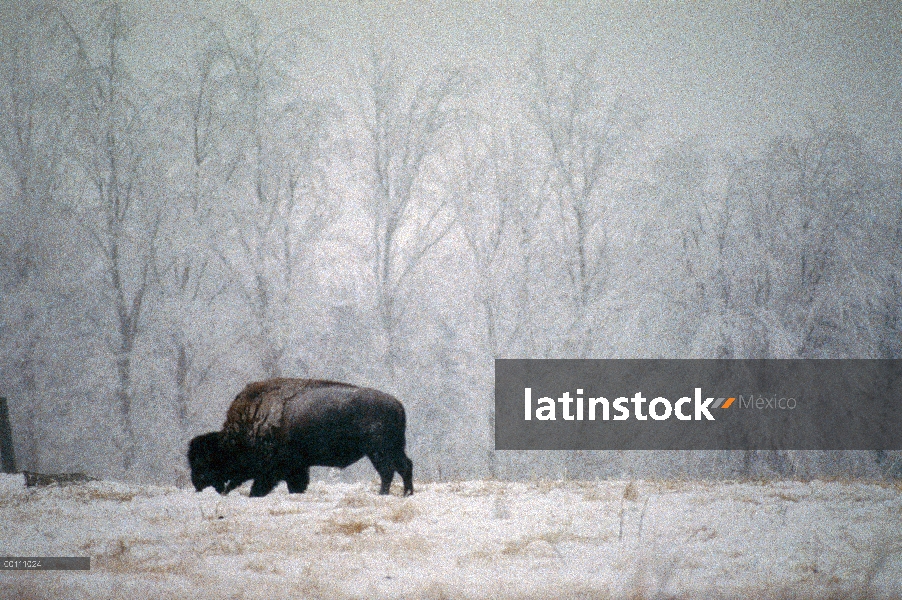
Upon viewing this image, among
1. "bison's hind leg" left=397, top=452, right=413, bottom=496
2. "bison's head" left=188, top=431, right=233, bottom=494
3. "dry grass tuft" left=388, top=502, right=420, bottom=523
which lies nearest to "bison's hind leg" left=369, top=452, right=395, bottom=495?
"bison's hind leg" left=397, top=452, right=413, bottom=496

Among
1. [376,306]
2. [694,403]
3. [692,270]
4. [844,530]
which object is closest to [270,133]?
[376,306]

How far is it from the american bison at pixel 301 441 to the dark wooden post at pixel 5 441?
224 inches

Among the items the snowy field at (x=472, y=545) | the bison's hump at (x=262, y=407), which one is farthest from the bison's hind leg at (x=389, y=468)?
the bison's hump at (x=262, y=407)

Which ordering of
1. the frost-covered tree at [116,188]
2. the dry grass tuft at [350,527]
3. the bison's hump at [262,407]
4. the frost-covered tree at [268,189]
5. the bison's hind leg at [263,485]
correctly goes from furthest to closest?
1. the frost-covered tree at [268,189]
2. the frost-covered tree at [116,188]
3. the bison's hump at [262,407]
4. the bison's hind leg at [263,485]
5. the dry grass tuft at [350,527]

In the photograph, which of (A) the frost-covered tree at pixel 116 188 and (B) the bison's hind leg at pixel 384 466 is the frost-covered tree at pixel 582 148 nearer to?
(B) the bison's hind leg at pixel 384 466

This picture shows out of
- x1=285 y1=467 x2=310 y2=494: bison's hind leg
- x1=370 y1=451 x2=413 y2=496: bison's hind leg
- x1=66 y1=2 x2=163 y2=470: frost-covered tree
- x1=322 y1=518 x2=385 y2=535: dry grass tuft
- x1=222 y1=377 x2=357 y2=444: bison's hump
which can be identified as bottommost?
x1=285 y1=467 x2=310 y2=494: bison's hind leg

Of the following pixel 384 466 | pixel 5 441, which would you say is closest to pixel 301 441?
pixel 384 466

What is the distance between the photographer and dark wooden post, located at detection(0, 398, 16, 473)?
1020cm

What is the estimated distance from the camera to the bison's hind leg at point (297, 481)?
652 cm

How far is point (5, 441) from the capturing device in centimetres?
1045

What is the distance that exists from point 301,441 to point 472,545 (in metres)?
2.80

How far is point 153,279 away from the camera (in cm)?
1141

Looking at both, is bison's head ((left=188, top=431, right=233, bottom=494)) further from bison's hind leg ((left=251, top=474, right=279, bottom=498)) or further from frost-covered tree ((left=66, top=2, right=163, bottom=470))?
frost-covered tree ((left=66, top=2, right=163, bottom=470))

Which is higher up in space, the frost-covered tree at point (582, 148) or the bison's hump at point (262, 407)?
the frost-covered tree at point (582, 148)
